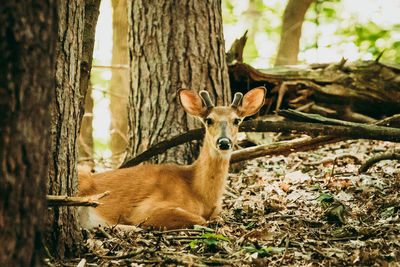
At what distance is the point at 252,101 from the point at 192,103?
2.56 feet

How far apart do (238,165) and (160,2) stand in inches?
101

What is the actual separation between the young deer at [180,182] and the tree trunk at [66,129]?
1.19 meters

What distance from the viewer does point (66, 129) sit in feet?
9.78

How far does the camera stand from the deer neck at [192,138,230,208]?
4.62 m

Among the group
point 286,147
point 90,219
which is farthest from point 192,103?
point 90,219

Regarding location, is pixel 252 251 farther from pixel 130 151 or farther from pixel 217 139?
pixel 130 151

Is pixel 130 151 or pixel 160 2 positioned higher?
pixel 160 2

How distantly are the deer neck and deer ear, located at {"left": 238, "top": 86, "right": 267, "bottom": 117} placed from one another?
0.64 meters

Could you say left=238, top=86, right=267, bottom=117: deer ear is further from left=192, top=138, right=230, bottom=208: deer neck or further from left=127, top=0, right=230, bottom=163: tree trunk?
left=192, top=138, right=230, bottom=208: deer neck

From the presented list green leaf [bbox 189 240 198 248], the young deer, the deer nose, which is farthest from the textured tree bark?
the deer nose

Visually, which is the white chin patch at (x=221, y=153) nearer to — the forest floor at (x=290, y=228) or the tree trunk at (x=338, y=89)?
the forest floor at (x=290, y=228)

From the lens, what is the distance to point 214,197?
4.59 metres

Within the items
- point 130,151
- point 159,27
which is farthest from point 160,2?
point 130,151

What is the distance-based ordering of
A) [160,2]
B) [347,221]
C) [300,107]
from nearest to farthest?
1. [347,221]
2. [160,2]
3. [300,107]
